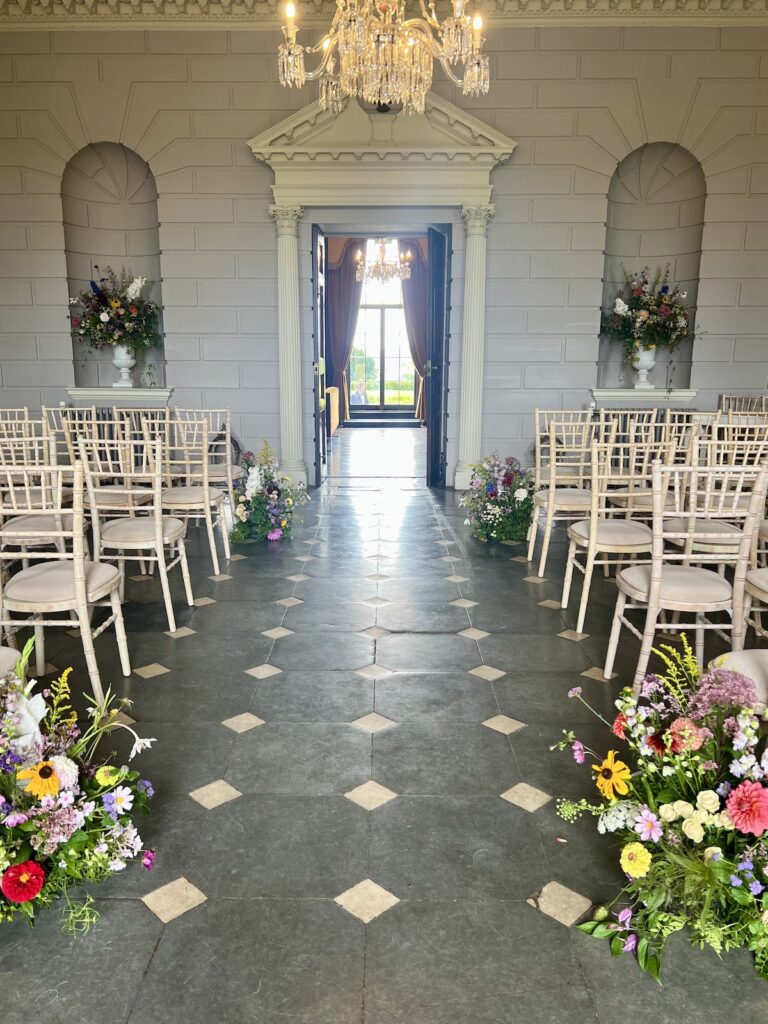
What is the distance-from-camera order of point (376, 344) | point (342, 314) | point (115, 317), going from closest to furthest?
point (115, 317) → point (342, 314) → point (376, 344)

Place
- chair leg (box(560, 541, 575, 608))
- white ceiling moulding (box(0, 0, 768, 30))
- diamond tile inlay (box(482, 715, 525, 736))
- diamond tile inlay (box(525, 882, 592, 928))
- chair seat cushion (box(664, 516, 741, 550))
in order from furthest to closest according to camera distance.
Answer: white ceiling moulding (box(0, 0, 768, 30)) < chair leg (box(560, 541, 575, 608)) < chair seat cushion (box(664, 516, 741, 550)) < diamond tile inlay (box(482, 715, 525, 736)) < diamond tile inlay (box(525, 882, 592, 928))

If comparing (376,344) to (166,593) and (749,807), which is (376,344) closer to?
(166,593)

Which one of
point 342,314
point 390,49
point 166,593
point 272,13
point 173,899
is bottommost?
point 173,899

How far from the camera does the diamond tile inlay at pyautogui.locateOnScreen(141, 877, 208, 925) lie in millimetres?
1990

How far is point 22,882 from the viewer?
1839 mm

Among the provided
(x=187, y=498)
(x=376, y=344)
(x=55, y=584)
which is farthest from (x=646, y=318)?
(x=376, y=344)

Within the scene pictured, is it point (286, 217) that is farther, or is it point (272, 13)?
point (286, 217)

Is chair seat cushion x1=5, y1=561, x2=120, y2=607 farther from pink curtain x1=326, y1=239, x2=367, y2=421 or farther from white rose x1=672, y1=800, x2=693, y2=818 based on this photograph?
pink curtain x1=326, y1=239, x2=367, y2=421

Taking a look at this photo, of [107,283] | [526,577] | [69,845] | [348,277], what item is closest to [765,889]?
[69,845]

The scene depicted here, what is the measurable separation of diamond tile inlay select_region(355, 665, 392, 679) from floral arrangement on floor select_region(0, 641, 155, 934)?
1.41m

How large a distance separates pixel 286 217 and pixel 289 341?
1117 millimetres

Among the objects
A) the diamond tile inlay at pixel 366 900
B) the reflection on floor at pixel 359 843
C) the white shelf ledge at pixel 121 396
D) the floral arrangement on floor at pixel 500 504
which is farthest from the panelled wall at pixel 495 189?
the diamond tile inlay at pixel 366 900

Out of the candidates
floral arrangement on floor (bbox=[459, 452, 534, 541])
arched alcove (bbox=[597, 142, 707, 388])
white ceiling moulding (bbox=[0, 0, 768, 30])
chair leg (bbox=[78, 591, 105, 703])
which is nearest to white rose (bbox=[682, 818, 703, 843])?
chair leg (bbox=[78, 591, 105, 703])

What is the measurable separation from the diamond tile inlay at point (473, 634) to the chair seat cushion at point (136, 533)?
155 centimetres
